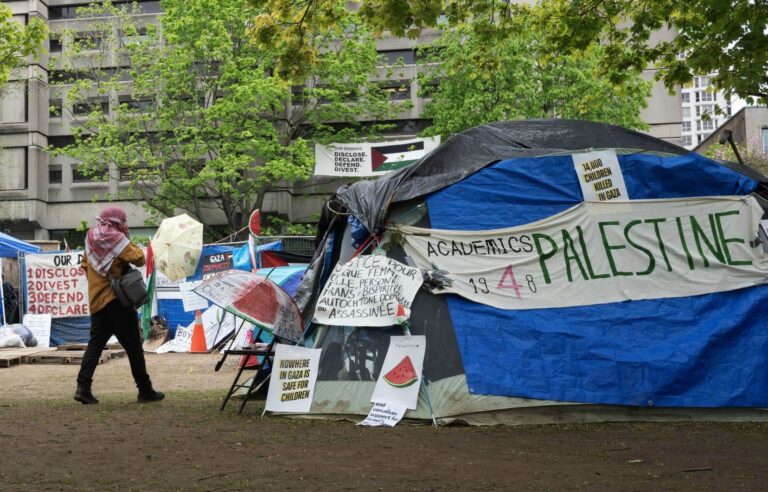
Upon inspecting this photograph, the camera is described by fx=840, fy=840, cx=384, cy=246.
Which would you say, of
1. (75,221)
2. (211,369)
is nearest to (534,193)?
(211,369)

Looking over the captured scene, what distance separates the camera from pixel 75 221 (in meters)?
35.8

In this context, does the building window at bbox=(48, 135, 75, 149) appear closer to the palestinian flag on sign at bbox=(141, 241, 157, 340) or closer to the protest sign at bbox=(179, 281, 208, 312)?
the palestinian flag on sign at bbox=(141, 241, 157, 340)

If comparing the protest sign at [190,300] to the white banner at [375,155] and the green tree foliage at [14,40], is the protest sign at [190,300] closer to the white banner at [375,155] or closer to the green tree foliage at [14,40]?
the green tree foliage at [14,40]

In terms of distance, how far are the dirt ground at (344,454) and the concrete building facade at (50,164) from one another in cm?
2747

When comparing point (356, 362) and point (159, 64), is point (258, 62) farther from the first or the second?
point (356, 362)

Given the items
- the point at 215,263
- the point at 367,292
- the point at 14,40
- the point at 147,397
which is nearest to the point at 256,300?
the point at 367,292

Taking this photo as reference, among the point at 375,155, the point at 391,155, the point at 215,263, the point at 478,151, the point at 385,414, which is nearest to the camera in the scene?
the point at 385,414

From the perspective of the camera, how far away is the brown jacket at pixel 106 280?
857 cm

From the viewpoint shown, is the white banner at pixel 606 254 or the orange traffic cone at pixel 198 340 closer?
the white banner at pixel 606 254

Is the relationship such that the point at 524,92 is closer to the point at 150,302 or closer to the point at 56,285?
the point at 150,302

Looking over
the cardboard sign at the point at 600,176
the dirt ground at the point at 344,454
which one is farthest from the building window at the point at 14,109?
the cardboard sign at the point at 600,176

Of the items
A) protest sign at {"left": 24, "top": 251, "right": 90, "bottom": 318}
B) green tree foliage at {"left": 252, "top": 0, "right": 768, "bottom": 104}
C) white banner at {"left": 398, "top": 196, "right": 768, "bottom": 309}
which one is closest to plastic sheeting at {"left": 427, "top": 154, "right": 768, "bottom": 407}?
white banner at {"left": 398, "top": 196, "right": 768, "bottom": 309}

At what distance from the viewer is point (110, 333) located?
865 cm

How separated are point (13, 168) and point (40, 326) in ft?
63.3
